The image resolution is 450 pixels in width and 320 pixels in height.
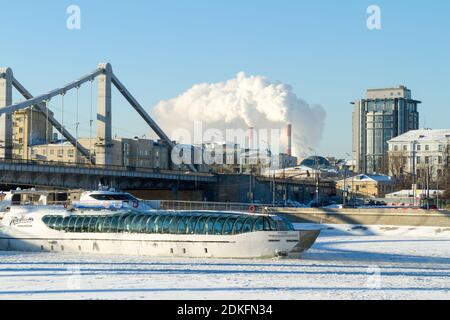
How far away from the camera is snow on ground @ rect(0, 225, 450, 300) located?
3156cm

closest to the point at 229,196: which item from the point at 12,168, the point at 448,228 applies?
the point at 12,168

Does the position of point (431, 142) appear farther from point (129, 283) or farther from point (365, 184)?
point (129, 283)

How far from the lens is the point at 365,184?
172000 millimetres

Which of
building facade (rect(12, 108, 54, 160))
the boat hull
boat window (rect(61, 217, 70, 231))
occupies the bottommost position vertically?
the boat hull

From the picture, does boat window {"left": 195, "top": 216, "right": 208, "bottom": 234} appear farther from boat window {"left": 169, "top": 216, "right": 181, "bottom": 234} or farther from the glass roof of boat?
boat window {"left": 169, "top": 216, "right": 181, "bottom": 234}

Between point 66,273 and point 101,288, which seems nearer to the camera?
point 101,288

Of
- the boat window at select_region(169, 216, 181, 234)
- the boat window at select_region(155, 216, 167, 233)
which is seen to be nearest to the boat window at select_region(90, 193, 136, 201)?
the boat window at select_region(155, 216, 167, 233)

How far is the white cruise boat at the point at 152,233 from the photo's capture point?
1976 inches

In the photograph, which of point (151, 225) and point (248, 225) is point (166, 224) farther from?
point (248, 225)

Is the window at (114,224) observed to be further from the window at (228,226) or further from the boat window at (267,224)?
the boat window at (267,224)

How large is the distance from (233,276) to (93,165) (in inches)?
2869

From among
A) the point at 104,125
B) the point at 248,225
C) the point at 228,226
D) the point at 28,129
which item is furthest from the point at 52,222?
the point at 28,129
